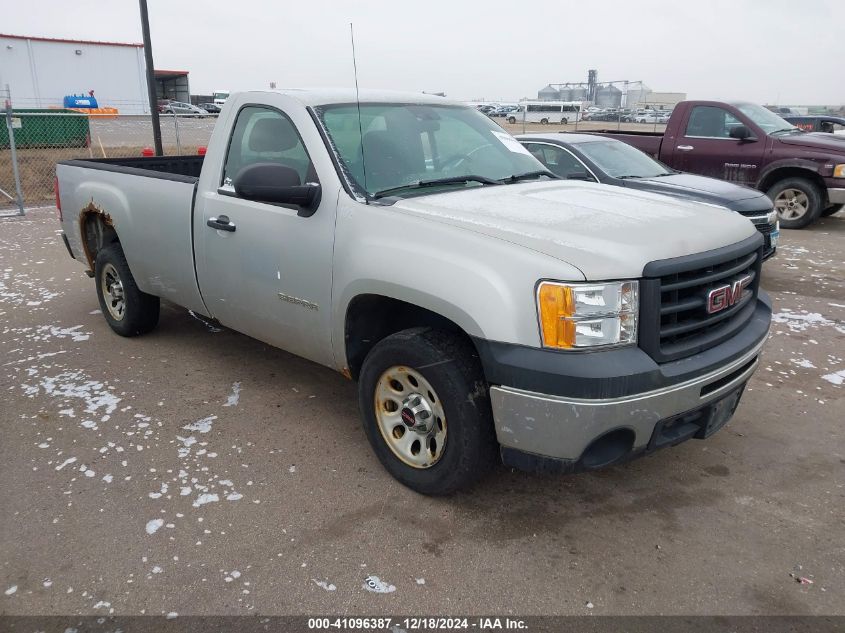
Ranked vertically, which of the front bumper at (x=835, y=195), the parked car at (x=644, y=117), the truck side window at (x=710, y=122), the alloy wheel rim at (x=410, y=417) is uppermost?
the parked car at (x=644, y=117)

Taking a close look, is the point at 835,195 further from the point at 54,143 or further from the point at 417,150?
the point at 54,143

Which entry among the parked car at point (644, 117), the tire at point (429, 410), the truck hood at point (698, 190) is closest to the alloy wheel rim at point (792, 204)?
the truck hood at point (698, 190)

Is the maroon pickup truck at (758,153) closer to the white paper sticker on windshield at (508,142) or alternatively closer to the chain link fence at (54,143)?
the white paper sticker on windshield at (508,142)

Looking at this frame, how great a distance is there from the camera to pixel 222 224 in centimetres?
386

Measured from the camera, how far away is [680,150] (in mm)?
10266

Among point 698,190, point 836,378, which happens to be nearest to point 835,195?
point 698,190

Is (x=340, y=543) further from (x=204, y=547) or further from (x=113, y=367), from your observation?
(x=113, y=367)

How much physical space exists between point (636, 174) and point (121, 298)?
5597 millimetres

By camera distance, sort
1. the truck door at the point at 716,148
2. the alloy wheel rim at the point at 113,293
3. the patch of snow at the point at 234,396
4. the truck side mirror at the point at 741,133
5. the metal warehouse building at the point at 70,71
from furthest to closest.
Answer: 1. the metal warehouse building at the point at 70,71
2. the truck door at the point at 716,148
3. the truck side mirror at the point at 741,133
4. the alloy wheel rim at the point at 113,293
5. the patch of snow at the point at 234,396

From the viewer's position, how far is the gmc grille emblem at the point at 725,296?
9.23 ft

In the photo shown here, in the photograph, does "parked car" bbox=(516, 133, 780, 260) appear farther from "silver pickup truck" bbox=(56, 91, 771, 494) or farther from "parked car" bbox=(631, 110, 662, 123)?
"parked car" bbox=(631, 110, 662, 123)

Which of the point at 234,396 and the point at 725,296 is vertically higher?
the point at 725,296

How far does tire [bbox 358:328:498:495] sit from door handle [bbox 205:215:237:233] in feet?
4.11

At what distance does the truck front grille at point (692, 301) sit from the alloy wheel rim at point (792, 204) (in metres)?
8.32
